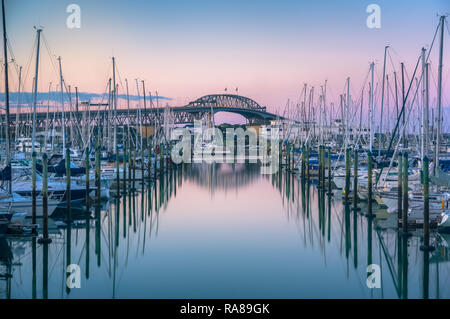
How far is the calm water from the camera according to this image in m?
14.9

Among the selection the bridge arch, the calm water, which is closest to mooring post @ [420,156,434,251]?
the calm water

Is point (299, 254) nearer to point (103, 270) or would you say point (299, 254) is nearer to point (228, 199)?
point (103, 270)

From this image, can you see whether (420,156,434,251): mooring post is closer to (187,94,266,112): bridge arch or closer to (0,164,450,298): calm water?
(0,164,450,298): calm water

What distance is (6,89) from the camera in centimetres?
2297

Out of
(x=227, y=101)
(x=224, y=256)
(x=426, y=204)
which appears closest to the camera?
(x=426, y=204)

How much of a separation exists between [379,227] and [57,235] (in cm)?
1264

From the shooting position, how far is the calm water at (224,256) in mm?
14891

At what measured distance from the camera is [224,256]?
1903 centimetres

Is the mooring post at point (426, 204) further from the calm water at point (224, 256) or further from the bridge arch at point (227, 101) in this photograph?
the bridge arch at point (227, 101)

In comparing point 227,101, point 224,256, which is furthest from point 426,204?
point 227,101

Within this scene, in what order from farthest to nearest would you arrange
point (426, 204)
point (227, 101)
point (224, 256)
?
point (227, 101), point (224, 256), point (426, 204)

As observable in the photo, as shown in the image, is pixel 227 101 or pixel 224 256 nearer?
pixel 224 256

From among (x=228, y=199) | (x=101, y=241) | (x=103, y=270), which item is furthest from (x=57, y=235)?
(x=228, y=199)

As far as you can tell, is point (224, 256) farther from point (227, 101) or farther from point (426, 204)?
point (227, 101)
